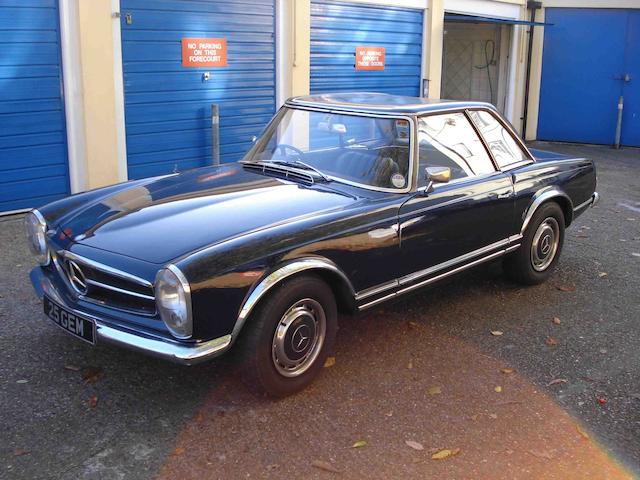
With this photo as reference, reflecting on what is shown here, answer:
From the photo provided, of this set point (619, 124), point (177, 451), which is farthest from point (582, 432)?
point (619, 124)

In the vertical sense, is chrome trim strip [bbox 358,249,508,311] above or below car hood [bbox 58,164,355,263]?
below

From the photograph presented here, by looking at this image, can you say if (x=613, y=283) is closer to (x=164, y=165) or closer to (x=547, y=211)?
(x=547, y=211)

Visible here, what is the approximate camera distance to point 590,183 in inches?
254

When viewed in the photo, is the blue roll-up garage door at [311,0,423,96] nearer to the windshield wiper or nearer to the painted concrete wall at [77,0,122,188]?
the painted concrete wall at [77,0,122,188]

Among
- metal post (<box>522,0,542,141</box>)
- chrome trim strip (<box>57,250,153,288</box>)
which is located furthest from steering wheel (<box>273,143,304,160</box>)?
metal post (<box>522,0,542,141</box>)

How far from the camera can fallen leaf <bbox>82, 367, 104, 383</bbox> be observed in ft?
13.4

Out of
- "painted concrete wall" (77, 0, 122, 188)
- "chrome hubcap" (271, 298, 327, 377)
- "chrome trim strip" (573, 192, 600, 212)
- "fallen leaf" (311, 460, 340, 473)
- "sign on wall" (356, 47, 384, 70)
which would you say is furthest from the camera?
"sign on wall" (356, 47, 384, 70)

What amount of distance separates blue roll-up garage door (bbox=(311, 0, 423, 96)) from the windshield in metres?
5.84

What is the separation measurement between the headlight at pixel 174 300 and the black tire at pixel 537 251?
3.10 meters

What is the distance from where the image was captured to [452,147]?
5.13 meters

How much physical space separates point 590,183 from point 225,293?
13.6 feet

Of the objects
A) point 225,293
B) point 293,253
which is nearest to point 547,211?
point 293,253

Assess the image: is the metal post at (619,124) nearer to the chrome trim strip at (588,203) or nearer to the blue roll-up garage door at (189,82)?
the blue roll-up garage door at (189,82)

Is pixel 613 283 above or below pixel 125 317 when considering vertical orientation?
below
